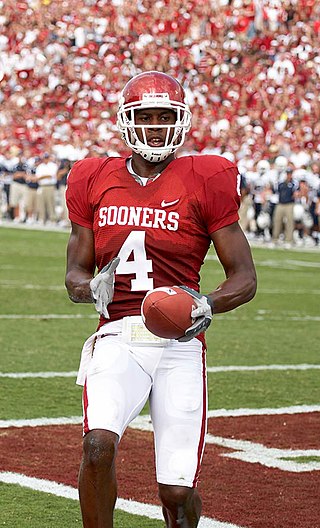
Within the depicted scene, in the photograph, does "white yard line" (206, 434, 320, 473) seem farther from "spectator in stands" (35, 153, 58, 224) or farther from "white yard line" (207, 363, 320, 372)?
"spectator in stands" (35, 153, 58, 224)

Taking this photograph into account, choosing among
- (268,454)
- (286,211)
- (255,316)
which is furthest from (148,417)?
(286,211)

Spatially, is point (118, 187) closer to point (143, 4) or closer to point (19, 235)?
point (19, 235)

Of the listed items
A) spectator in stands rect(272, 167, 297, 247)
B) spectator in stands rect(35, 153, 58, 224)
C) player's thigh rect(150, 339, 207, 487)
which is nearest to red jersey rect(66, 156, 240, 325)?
player's thigh rect(150, 339, 207, 487)

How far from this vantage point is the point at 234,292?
3.95m

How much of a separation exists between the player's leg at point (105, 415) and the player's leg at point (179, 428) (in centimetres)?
9

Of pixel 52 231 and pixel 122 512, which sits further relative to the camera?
pixel 52 231

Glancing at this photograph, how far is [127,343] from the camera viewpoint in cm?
396

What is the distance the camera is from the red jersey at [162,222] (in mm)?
4020

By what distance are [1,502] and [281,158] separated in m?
21.3

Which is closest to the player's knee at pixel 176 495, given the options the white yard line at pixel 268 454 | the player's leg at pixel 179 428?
the player's leg at pixel 179 428

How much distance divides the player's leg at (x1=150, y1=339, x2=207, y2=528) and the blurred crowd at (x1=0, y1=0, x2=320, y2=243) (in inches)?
837

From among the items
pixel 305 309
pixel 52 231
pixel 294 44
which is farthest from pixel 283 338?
pixel 294 44

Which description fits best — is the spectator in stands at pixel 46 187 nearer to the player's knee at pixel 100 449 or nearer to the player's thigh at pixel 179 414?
the player's thigh at pixel 179 414

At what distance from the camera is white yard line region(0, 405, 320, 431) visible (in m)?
6.61
